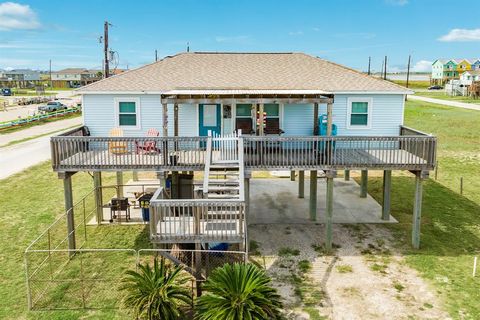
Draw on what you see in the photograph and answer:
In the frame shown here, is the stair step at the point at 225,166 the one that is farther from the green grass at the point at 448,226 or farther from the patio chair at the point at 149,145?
the green grass at the point at 448,226

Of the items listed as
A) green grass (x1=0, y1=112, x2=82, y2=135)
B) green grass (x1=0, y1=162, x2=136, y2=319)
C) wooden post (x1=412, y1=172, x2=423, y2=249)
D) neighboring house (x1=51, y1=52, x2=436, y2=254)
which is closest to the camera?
green grass (x1=0, y1=162, x2=136, y2=319)

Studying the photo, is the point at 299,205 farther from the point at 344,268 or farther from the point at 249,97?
the point at 249,97

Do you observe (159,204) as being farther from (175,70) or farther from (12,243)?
(175,70)

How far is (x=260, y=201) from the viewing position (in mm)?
22250

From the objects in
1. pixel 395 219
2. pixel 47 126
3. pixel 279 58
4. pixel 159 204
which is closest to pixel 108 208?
pixel 159 204

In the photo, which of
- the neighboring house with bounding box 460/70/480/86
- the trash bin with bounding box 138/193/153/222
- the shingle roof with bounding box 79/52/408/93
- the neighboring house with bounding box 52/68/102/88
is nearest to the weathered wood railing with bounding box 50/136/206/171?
the trash bin with bounding box 138/193/153/222

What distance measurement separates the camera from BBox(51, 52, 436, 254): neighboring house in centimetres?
1494

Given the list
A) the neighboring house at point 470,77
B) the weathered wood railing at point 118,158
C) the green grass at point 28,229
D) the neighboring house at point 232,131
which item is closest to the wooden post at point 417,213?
the neighboring house at point 232,131

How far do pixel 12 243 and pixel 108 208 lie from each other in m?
5.10

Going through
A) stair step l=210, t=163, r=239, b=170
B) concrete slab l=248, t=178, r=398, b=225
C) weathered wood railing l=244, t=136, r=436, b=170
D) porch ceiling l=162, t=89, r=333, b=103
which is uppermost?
porch ceiling l=162, t=89, r=333, b=103

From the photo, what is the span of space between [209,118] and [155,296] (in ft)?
31.8

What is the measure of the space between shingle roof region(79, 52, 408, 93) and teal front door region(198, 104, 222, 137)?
866 mm

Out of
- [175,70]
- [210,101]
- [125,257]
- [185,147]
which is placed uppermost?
[175,70]

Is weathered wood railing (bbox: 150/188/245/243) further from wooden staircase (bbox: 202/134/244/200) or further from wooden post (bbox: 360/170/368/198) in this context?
wooden post (bbox: 360/170/368/198)
